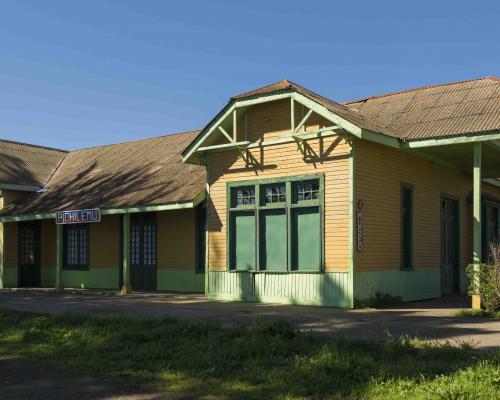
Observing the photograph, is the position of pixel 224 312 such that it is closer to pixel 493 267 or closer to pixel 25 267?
pixel 493 267

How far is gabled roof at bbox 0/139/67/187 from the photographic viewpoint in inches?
974

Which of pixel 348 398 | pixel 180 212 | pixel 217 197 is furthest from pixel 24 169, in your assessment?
pixel 348 398

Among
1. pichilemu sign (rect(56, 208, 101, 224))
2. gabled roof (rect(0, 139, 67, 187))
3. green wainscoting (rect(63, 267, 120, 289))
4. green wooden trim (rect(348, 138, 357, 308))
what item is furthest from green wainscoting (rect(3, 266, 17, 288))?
green wooden trim (rect(348, 138, 357, 308))

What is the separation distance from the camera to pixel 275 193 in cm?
1609

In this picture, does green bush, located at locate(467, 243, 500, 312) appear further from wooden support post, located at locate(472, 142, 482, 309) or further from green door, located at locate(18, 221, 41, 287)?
green door, located at locate(18, 221, 41, 287)

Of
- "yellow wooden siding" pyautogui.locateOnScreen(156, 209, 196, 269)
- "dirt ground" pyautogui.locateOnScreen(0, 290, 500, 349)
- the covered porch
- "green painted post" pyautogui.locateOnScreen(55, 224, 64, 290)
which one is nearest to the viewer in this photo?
"dirt ground" pyautogui.locateOnScreen(0, 290, 500, 349)

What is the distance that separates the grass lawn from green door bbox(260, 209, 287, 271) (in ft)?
17.6

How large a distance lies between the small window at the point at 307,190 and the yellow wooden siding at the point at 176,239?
5.29 meters

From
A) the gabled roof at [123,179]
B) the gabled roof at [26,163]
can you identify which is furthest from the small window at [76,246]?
the gabled roof at [26,163]

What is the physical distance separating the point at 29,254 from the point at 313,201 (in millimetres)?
14117

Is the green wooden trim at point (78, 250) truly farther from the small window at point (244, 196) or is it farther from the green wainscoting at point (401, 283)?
the green wainscoting at point (401, 283)

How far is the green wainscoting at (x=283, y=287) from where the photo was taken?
14.7 m

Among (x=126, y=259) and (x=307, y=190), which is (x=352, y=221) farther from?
(x=126, y=259)

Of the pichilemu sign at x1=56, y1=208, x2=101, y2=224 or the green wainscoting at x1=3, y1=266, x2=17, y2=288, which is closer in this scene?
the pichilemu sign at x1=56, y1=208, x2=101, y2=224
